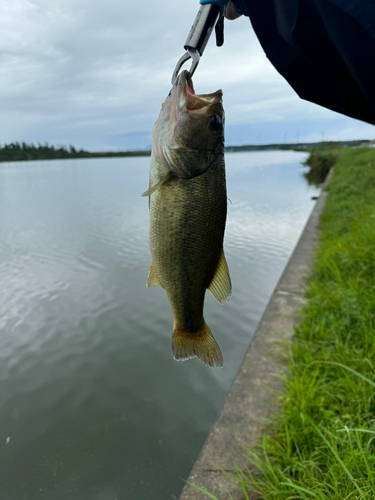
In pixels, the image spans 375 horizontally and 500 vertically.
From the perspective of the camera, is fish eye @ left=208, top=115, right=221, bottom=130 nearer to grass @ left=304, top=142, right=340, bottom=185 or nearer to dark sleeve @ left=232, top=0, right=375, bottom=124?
dark sleeve @ left=232, top=0, right=375, bottom=124

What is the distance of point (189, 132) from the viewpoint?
139cm

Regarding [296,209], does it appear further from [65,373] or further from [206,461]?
[206,461]

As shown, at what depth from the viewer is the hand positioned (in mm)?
1703

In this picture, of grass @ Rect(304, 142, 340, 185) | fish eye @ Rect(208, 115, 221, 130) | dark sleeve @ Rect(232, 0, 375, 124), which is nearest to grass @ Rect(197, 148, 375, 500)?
dark sleeve @ Rect(232, 0, 375, 124)

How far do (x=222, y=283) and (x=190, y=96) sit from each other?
2.48 ft

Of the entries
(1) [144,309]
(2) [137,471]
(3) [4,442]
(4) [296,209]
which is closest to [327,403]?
(2) [137,471]

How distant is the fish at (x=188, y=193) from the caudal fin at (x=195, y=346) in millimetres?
63

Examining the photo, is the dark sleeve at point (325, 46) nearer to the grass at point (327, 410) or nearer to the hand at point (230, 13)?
the hand at point (230, 13)

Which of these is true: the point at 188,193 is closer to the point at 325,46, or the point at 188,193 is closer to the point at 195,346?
the point at 195,346

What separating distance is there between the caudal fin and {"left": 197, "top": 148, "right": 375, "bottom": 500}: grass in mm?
949

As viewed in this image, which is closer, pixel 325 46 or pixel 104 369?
pixel 325 46

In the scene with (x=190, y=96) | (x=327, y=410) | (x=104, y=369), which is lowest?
(x=104, y=369)

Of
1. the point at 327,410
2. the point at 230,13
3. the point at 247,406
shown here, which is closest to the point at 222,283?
the point at 230,13

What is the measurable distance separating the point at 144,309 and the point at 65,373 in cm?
192
